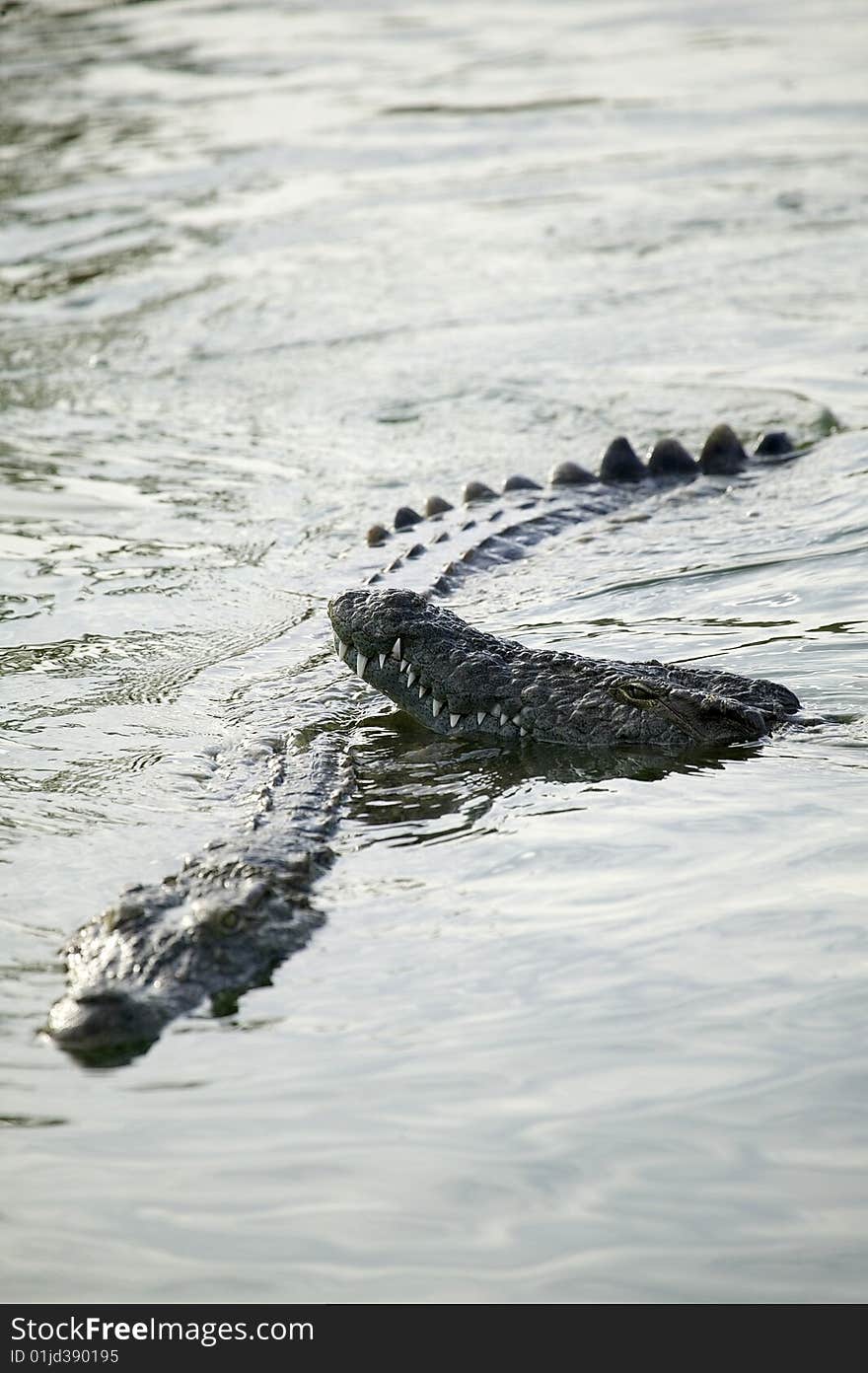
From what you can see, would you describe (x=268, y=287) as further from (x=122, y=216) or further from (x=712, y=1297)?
(x=712, y=1297)

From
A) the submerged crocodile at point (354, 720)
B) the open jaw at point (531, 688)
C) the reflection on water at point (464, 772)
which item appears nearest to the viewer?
the submerged crocodile at point (354, 720)

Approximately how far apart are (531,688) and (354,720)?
29.1 inches

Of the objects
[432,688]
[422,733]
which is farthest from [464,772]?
[422,733]

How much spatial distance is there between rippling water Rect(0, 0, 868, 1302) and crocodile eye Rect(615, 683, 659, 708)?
11.6 inches

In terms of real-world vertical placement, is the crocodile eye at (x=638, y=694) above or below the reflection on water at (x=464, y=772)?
above

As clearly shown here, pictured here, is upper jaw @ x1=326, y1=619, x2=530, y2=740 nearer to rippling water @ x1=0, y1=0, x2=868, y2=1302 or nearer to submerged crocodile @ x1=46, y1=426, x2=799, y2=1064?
submerged crocodile @ x1=46, y1=426, x2=799, y2=1064

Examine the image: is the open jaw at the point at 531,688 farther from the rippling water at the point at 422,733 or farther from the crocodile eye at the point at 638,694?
the rippling water at the point at 422,733

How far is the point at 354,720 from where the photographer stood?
5906 millimetres

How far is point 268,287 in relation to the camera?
12.6 metres

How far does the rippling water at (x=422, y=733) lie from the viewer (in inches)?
128

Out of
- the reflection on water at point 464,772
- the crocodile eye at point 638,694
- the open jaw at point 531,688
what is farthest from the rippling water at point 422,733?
the crocodile eye at point 638,694

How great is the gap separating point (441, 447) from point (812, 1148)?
6834mm

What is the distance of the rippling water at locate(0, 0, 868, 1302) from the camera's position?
3254 mm

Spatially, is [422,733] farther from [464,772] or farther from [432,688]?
[464,772]
